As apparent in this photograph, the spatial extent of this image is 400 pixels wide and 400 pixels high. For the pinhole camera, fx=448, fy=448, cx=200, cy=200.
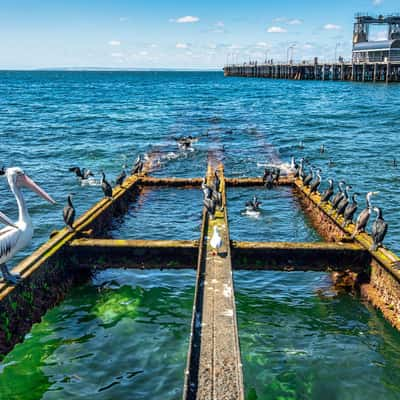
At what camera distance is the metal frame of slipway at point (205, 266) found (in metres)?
8.23

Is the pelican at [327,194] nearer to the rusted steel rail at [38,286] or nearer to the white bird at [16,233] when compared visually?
the rusted steel rail at [38,286]

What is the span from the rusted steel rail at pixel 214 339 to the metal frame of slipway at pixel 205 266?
2 cm

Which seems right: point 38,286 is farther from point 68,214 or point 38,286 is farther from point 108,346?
point 68,214

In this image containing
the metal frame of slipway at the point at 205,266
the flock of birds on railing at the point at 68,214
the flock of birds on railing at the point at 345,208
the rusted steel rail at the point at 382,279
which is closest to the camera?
the metal frame of slipway at the point at 205,266

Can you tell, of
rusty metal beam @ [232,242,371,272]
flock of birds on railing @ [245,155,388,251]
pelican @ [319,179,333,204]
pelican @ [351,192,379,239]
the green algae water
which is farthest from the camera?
pelican @ [319,179,333,204]

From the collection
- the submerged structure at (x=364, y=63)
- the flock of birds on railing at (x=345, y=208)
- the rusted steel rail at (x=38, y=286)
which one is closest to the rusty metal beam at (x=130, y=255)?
the rusted steel rail at (x=38, y=286)

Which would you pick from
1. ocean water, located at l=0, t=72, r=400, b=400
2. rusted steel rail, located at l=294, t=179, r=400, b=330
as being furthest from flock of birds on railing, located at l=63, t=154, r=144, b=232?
rusted steel rail, located at l=294, t=179, r=400, b=330

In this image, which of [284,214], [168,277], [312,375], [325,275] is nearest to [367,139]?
[284,214]

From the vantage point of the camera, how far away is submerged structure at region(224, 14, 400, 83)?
95062mm

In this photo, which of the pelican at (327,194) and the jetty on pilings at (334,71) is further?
the jetty on pilings at (334,71)

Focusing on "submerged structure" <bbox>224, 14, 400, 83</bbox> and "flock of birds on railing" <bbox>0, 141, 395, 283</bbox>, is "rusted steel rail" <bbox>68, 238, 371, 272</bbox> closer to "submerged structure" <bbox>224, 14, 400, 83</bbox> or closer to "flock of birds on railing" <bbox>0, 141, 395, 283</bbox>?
"flock of birds on railing" <bbox>0, 141, 395, 283</bbox>

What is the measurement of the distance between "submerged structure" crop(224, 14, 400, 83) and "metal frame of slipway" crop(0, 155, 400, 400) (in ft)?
285

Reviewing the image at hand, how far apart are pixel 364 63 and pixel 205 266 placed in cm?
9598

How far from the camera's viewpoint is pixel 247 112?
196 ft
